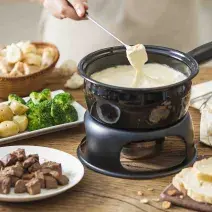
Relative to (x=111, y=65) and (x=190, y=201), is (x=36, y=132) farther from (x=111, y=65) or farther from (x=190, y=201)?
(x=190, y=201)

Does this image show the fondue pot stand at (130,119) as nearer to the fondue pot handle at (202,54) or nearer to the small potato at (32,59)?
the fondue pot handle at (202,54)

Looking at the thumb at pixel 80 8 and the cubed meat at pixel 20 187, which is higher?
the thumb at pixel 80 8

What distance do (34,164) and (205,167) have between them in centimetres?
46

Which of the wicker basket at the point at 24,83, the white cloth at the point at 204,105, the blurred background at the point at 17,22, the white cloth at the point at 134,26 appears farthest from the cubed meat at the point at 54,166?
the blurred background at the point at 17,22

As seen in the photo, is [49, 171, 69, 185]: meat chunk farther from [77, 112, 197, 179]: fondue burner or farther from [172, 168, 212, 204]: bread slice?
[172, 168, 212, 204]: bread slice

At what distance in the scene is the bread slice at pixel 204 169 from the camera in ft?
5.63

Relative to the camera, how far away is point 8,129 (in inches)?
79.7

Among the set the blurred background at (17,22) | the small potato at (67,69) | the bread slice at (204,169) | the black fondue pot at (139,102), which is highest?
the black fondue pot at (139,102)

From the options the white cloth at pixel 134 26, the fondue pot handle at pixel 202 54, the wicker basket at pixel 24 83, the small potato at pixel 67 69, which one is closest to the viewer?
the fondue pot handle at pixel 202 54

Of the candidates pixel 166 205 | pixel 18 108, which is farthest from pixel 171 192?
pixel 18 108

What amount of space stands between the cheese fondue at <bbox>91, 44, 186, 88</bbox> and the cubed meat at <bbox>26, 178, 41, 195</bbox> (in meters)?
0.39

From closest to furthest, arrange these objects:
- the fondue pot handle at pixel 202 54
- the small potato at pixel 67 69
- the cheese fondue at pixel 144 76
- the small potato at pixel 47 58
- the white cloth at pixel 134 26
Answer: the cheese fondue at pixel 144 76
the fondue pot handle at pixel 202 54
the small potato at pixel 47 58
the small potato at pixel 67 69
the white cloth at pixel 134 26

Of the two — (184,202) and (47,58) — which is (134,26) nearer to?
(47,58)

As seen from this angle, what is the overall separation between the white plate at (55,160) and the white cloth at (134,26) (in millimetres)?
988
